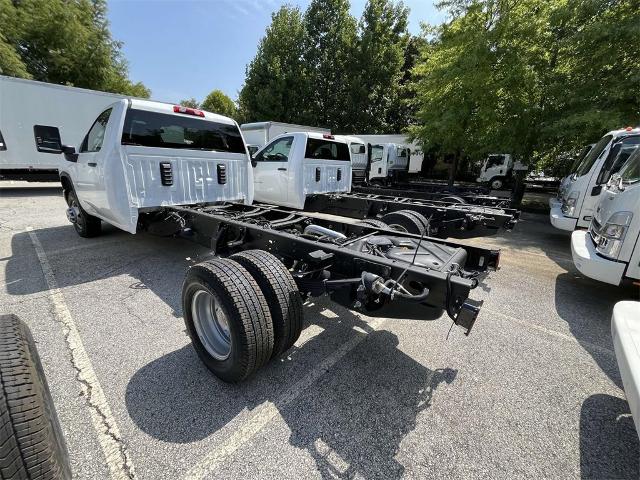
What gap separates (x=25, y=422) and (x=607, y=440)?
10.2 feet

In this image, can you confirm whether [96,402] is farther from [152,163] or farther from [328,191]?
[328,191]

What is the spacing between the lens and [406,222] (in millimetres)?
4484

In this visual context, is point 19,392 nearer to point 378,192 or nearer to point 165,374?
point 165,374

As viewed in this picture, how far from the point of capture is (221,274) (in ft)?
7.19

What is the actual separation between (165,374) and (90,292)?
2083 mm

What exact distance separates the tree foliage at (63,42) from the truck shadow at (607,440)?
2424 centimetres

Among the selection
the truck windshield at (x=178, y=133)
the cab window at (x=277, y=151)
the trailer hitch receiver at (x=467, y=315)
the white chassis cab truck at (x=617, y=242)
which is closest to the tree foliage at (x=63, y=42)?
the cab window at (x=277, y=151)

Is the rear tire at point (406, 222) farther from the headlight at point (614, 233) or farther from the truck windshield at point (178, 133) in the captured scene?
the truck windshield at point (178, 133)

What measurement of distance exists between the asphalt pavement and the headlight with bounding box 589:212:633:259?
2.55 feet

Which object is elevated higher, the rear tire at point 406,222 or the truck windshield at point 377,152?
the truck windshield at point 377,152

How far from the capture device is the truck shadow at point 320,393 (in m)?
1.84

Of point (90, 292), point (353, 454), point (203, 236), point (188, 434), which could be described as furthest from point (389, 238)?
point (90, 292)

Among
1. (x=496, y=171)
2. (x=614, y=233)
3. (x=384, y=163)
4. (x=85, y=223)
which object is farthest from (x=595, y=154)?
(x=496, y=171)

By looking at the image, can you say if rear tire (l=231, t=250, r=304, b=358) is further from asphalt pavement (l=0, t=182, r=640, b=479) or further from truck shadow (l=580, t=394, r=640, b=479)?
truck shadow (l=580, t=394, r=640, b=479)
